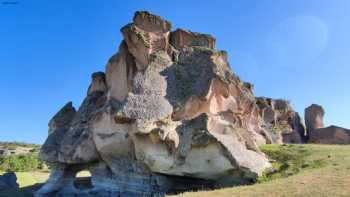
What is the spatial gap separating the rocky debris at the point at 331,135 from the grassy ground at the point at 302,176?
77.2 ft

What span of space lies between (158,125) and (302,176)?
9196 millimetres

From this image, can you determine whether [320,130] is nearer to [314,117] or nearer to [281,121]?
[314,117]

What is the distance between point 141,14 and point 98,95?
805 centimetres

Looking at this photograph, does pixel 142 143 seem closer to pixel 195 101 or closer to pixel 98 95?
pixel 195 101

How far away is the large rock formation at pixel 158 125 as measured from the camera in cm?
2067

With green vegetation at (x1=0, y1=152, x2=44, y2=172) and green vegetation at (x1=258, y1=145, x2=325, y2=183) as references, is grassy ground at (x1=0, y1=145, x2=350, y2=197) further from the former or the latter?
green vegetation at (x1=0, y1=152, x2=44, y2=172)

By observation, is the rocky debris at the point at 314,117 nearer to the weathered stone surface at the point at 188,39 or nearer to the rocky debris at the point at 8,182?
the weathered stone surface at the point at 188,39

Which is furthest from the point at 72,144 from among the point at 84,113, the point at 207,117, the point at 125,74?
the point at 207,117

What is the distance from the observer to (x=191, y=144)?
20.5m

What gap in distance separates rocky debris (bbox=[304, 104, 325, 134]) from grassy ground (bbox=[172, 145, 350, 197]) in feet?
98.5

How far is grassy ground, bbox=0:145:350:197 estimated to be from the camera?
45.0 ft

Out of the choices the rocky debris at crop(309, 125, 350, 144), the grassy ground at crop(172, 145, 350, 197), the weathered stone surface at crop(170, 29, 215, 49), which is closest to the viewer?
the grassy ground at crop(172, 145, 350, 197)

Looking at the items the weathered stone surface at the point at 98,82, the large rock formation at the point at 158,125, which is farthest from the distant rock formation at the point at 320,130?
the weathered stone surface at the point at 98,82

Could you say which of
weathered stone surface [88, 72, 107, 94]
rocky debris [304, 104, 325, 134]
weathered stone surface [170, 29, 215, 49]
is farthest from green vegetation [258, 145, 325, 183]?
rocky debris [304, 104, 325, 134]
